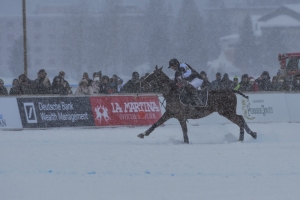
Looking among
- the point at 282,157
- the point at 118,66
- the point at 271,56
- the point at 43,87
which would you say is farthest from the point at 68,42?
the point at 282,157

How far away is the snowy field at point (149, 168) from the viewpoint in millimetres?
8078

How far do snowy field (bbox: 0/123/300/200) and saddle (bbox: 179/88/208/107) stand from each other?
3.13ft

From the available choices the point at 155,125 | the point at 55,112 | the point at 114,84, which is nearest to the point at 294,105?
the point at 114,84

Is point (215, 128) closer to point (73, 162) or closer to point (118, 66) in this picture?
point (73, 162)

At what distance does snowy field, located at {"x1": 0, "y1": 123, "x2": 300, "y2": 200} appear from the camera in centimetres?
808

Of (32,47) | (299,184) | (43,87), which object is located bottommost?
(299,184)

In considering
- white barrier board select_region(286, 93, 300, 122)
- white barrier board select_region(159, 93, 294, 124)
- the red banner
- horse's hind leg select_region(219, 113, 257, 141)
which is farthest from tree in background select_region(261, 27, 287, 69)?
horse's hind leg select_region(219, 113, 257, 141)

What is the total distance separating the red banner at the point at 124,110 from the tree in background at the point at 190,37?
212 feet

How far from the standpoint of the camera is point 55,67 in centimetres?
8994

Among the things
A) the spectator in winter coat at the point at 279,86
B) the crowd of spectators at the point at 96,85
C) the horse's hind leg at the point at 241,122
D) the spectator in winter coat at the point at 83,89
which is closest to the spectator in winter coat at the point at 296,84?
the crowd of spectators at the point at 96,85

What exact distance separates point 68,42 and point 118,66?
947cm

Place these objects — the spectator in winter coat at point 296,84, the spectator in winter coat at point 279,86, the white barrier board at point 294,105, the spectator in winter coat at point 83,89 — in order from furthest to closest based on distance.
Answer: the spectator in winter coat at point 279,86 → the spectator in winter coat at point 296,84 → the white barrier board at point 294,105 → the spectator in winter coat at point 83,89

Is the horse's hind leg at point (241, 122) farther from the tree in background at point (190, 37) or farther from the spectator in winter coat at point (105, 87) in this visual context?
the tree in background at point (190, 37)

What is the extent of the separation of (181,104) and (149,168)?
4529 mm
